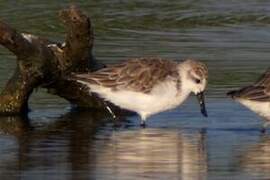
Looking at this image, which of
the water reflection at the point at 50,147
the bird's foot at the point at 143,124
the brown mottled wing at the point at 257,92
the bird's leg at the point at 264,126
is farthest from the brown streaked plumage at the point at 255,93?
the water reflection at the point at 50,147

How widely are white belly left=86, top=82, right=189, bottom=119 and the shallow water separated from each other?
210 millimetres

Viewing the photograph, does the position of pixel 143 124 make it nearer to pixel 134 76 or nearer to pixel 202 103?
pixel 134 76

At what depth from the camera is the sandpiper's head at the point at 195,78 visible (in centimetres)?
1416

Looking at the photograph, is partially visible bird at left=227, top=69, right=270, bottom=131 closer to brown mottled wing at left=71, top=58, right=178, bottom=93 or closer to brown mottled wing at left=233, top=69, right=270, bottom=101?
brown mottled wing at left=233, top=69, right=270, bottom=101

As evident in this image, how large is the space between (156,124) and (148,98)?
1.02 ft

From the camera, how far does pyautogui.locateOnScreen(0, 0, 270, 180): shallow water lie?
1169 centimetres

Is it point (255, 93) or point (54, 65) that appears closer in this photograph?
point (255, 93)

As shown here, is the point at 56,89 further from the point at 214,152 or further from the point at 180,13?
the point at 180,13

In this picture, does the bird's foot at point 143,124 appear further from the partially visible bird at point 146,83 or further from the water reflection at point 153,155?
the water reflection at point 153,155

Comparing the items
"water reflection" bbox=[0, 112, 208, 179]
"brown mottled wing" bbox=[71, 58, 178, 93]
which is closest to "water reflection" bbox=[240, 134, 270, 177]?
"water reflection" bbox=[0, 112, 208, 179]

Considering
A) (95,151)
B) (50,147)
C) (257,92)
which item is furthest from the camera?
(257,92)

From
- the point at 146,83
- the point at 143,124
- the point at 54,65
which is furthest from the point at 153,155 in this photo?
the point at 54,65

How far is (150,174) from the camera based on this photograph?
445 inches

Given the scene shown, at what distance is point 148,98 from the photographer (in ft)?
46.4
